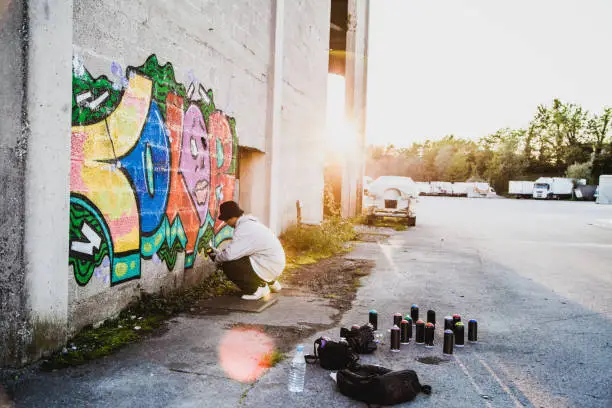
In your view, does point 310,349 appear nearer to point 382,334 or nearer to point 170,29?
point 382,334

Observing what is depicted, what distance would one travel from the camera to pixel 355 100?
66.4ft

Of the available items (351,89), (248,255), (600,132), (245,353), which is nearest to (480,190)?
(600,132)

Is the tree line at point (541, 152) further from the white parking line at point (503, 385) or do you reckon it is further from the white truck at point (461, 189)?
the white parking line at point (503, 385)

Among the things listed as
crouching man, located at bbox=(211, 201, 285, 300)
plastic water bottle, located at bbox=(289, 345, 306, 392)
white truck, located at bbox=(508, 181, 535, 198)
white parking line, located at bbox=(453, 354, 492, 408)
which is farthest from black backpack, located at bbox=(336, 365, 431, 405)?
white truck, located at bbox=(508, 181, 535, 198)

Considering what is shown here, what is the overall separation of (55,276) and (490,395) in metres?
3.59

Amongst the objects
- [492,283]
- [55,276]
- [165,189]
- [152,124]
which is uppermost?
[152,124]

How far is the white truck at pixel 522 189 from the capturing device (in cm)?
5459

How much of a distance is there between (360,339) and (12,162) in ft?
10.8

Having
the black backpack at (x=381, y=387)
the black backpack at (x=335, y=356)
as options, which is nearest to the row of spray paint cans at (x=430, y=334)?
the black backpack at (x=335, y=356)

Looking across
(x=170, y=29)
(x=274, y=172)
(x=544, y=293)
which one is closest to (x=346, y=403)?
(x=170, y=29)

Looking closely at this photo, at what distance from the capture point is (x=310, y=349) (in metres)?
4.46

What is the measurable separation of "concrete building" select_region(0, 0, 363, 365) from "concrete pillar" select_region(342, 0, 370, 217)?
1111 centimetres

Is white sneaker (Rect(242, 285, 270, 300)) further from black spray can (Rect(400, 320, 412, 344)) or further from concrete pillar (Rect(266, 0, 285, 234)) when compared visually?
concrete pillar (Rect(266, 0, 285, 234))

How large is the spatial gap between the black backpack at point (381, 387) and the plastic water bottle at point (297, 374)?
0.28 meters
